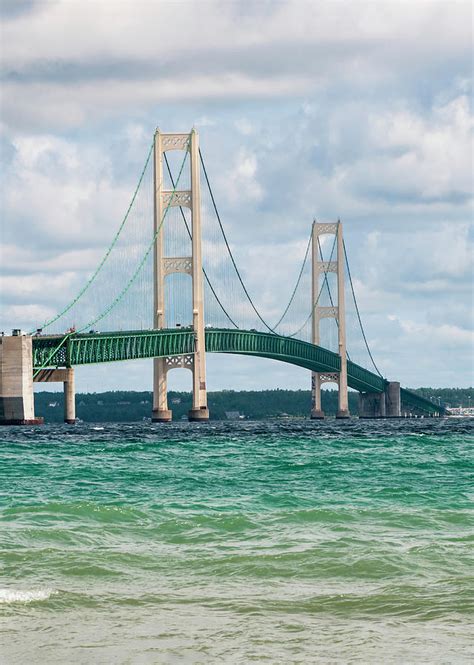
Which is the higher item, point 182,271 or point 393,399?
point 182,271

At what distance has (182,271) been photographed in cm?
9688

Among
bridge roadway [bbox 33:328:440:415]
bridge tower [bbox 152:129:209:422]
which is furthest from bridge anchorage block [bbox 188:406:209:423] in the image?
bridge roadway [bbox 33:328:440:415]

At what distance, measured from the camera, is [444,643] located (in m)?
11.0

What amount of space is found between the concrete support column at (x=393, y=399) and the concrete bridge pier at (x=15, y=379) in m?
66.2

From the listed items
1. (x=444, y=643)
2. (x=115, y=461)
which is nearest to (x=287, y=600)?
(x=444, y=643)

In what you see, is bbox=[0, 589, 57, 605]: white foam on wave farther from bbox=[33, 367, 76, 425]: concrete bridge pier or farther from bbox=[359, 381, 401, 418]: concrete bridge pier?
bbox=[359, 381, 401, 418]: concrete bridge pier

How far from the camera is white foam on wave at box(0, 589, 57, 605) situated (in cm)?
1308

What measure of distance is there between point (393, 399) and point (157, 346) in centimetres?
5266

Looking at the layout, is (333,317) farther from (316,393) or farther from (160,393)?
(160,393)

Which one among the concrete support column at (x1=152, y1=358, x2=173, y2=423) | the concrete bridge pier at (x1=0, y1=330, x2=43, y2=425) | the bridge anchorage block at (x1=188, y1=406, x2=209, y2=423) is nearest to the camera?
the concrete bridge pier at (x1=0, y1=330, x2=43, y2=425)

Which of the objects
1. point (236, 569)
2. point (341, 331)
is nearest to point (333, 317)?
point (341, 331)

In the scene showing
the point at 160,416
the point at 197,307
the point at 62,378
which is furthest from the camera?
the point at 160,416

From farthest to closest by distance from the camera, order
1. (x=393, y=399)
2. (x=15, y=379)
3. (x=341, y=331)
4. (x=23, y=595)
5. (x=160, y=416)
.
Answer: (x=393, y=399) → (x=341, y=331) → (x=160, y=416) → (x=15, y=379) → (x=23, y=595)

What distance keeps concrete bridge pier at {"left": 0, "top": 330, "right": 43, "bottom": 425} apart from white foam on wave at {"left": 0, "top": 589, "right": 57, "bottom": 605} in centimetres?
6416
